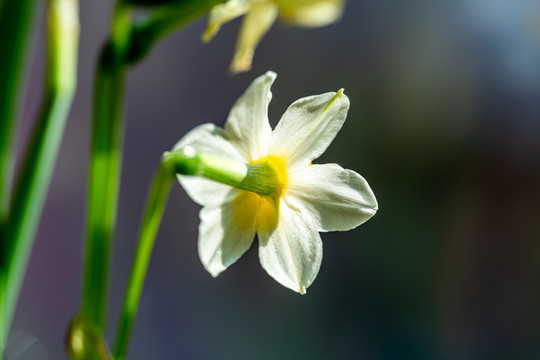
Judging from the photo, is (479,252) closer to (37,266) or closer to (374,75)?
(374,75)

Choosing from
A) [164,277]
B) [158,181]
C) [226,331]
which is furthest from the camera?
[226,331]

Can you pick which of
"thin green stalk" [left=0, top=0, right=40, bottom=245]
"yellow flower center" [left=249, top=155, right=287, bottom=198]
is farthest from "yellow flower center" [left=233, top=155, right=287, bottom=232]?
"thin green stalk" [left=0, top=0, right=40, bottom=245]

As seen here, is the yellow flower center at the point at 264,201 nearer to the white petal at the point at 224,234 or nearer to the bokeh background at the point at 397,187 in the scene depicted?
the white petal at the point at 224,234

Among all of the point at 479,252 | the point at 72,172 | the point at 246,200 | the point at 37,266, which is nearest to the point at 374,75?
the point at 479,252

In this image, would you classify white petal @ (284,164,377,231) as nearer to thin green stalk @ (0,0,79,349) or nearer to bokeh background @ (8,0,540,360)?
thin green stalk @ (0,0,79,349)

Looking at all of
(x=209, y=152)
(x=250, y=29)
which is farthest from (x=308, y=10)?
(x=209, y=152)

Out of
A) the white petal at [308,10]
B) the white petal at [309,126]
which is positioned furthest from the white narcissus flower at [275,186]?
the white petal at [308,10]

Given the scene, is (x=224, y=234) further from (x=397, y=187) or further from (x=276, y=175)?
(x=397, y=187)
